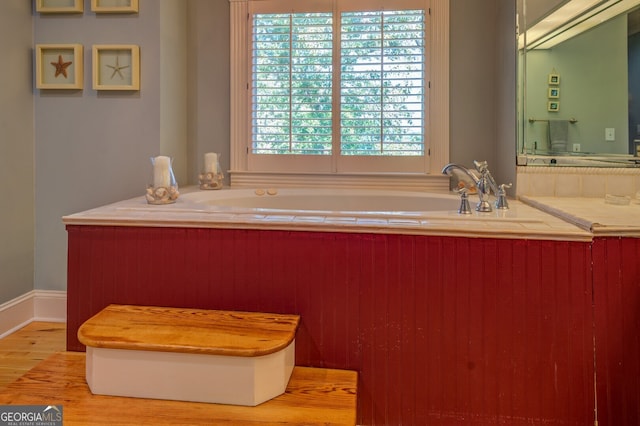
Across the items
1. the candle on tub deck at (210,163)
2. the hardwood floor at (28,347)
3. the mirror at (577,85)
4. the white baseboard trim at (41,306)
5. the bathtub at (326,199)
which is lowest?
the hardwood floor at (28,347)

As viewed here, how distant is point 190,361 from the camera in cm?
127

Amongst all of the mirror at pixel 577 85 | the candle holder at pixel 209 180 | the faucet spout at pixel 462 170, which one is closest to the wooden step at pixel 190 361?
the faucet spout at pixel 462 170

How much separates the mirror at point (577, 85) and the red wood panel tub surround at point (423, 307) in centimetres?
102

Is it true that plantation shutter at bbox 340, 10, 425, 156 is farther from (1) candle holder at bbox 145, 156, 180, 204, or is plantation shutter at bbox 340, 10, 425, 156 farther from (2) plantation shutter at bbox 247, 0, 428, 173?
(1) candle holder at bbox 145, 156, 180, 204

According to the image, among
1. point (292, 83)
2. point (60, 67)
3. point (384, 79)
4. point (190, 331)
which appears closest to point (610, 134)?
point (384, 79)

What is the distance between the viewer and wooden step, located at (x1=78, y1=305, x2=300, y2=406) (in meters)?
1.26

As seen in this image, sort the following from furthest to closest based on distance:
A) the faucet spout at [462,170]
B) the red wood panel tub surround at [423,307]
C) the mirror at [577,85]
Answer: the mirror at [577,85] → the faucet spout at [462,170] → the red wood panel tub surround at [423,307]

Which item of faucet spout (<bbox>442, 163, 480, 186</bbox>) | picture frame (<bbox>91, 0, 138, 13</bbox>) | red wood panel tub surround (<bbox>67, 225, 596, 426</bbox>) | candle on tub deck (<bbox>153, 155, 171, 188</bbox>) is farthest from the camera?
picture frame (<bbox>91, 0, 138, 13</bbox>)

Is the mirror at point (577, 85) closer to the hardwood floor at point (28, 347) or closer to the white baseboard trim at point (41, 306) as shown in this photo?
the hardwood floor at point (28, 347)

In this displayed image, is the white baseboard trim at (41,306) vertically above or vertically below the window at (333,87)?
below

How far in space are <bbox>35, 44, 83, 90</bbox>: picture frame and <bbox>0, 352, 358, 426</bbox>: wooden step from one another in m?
1.69

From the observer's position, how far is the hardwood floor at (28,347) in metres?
1.89

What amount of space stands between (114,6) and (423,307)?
232 centimetres

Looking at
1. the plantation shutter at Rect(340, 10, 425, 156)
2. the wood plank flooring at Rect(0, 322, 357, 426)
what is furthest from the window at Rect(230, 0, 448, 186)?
the wood plank flooring at Rect(0, 322, 357, 426)
